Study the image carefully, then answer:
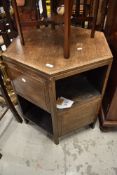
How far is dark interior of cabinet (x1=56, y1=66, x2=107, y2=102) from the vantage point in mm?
1054

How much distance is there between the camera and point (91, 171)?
1166 millimetres

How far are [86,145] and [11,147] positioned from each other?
671mm

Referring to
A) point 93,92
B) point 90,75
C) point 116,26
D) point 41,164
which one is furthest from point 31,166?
point 116,26

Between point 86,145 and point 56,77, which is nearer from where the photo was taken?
point 56,77

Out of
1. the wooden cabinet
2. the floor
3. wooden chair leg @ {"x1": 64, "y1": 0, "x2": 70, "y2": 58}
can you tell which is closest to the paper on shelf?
the wooden cabinet

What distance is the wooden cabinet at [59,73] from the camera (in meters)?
0.80

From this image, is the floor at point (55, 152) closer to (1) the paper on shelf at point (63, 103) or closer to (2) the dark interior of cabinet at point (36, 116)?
(2) the dark interior of cabinet at point (36, 116)

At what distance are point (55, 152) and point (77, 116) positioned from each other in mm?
422

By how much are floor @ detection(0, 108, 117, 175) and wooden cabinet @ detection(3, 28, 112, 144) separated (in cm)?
17

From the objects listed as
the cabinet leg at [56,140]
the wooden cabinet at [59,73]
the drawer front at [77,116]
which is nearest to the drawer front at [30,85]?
the wooden cabinet at [59,73]

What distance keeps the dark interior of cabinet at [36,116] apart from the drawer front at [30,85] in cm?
28

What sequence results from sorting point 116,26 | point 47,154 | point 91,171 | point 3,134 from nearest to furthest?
point 116,26
point 91,171
point 47,154
point 3,134

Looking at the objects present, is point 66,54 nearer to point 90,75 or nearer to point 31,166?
point 90,75

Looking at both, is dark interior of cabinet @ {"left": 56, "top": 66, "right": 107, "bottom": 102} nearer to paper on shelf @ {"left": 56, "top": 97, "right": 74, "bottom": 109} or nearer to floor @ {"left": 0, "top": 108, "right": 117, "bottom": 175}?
paper on shelf @ {"left": 56, "top": 97, "right": 74, "bottom": 109}
